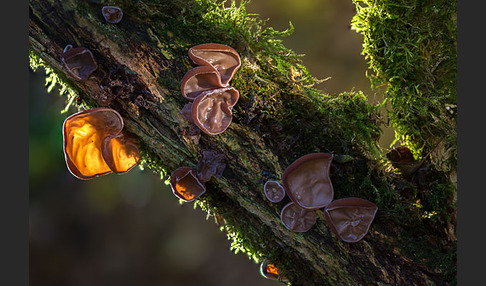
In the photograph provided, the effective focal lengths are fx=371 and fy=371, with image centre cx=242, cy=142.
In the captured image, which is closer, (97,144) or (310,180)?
(310,180)

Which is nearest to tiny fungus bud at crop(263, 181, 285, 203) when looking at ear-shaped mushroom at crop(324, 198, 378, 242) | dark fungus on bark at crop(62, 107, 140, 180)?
ear-shaped mushroom at crop(324, 198, 378, 242)

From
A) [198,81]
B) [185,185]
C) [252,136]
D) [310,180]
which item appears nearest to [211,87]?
[198,81]

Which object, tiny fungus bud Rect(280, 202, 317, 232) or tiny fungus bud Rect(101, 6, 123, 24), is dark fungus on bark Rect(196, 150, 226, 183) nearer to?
tiny fungus bud Rect(280, 202, 317, 232)

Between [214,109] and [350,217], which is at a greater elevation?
[214,109]

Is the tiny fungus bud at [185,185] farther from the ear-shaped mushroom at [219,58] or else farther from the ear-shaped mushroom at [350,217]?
the ear-shaped mushroom at [350,217]

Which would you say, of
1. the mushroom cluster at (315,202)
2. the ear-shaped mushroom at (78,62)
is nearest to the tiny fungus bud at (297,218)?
the mushroom cluster at (315,202)

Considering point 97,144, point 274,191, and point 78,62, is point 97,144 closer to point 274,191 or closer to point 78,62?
point 78,62

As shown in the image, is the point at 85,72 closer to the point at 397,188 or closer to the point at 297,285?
the point at 297,285

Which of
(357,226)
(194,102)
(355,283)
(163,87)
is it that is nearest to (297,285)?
(355,283)
